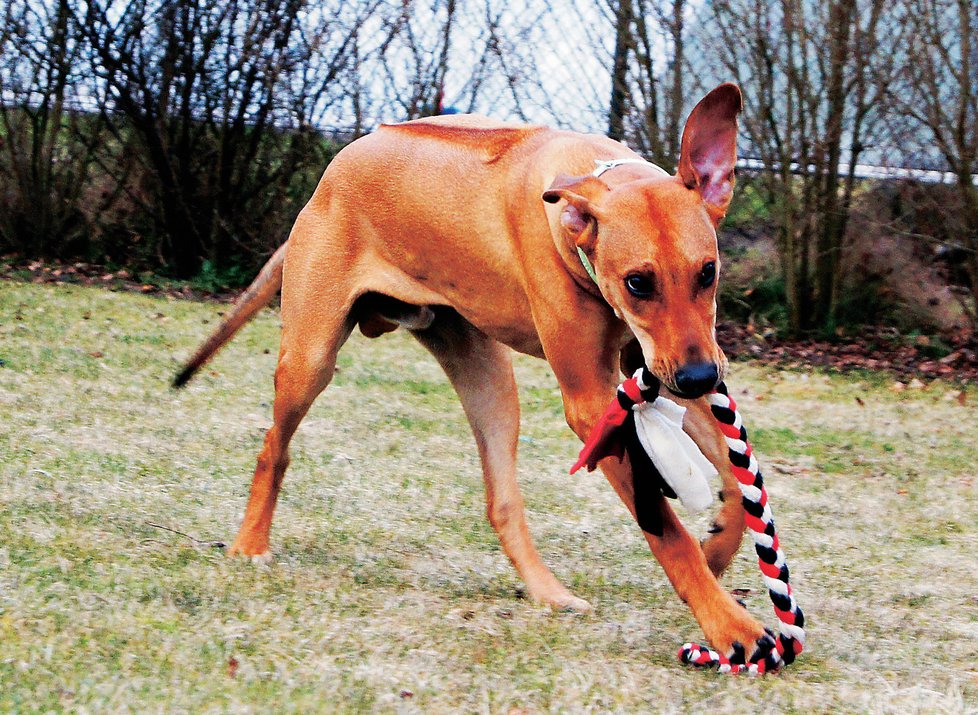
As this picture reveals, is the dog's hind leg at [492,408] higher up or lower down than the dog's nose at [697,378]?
lower down

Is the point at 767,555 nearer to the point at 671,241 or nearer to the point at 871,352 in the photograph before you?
the point at 671,241

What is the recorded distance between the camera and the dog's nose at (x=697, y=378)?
298 cm

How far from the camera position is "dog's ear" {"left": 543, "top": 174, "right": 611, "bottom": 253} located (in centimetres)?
329

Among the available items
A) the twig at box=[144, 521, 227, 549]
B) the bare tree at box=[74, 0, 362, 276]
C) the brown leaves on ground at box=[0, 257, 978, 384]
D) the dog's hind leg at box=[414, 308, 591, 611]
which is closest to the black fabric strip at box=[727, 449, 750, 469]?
the dog's hind leg at box=[414, 308, 591, 611]

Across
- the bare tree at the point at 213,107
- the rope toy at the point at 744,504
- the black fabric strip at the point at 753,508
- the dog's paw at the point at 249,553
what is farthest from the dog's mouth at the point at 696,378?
the bare tree at the point at 213,107

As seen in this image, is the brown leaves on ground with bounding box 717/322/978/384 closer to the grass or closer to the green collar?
the grass

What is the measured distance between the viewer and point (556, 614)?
3.86m

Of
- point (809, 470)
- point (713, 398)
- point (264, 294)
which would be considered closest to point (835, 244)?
point (809, 470)

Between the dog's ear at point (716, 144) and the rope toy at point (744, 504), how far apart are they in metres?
0.56

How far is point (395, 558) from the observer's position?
4.51 m

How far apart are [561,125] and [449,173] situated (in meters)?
6.72

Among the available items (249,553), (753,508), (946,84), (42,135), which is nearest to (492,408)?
(249,553)

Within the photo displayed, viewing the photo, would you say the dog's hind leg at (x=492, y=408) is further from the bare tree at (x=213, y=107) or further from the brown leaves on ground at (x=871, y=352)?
the bare tree at (x=213, y=107)

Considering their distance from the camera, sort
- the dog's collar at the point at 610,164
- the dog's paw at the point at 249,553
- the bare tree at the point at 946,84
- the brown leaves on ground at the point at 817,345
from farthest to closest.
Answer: the brown leaves on ground at the point at 817,345 → the bare tree at the point at 946,84 → the dog's paw at the point at 249,553 → the dog's collar at the point at 610,164
